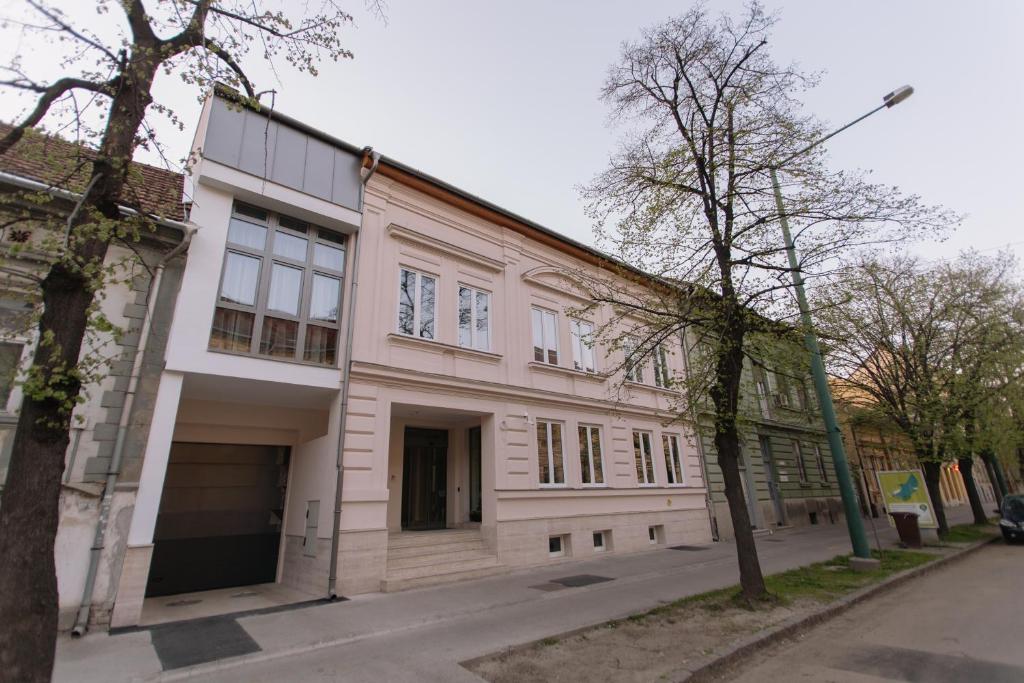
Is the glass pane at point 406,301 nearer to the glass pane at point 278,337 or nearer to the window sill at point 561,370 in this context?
the glass pane at point 278,337

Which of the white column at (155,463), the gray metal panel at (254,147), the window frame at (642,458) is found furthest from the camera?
the window frame at (642,458)

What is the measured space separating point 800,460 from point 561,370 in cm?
1559

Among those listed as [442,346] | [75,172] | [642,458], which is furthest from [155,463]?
[642,458]

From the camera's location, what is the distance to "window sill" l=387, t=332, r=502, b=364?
11.3m

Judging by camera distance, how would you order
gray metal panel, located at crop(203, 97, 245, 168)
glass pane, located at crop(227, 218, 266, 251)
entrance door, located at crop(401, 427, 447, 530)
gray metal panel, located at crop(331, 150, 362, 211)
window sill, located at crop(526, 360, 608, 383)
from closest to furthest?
gray metal panel, located at crop(203, 97, 245, 168)
glass pane, located at crop(227, 218, 266, 251)
gray metal panel, located at crop(331, 150, 362, 211)
entrance door, located at crop(401, 427, 447, 530)
window sill, located at crop(526, 360, 608, 383)

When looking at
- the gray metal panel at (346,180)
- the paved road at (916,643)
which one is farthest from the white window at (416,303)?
the paved road at (916,643)

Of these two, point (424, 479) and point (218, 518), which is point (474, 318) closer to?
point (424, 479)

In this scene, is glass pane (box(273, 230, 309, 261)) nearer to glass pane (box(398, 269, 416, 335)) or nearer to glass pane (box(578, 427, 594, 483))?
glass pane (box(398, 269, 416, 335))

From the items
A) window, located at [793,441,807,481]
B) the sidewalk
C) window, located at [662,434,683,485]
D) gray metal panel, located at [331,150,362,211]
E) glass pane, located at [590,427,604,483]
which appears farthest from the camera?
window, located at [793,441,807,481]

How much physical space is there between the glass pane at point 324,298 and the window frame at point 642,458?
33.6 ft

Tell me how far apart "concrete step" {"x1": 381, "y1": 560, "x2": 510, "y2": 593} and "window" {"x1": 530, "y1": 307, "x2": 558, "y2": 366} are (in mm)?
5870

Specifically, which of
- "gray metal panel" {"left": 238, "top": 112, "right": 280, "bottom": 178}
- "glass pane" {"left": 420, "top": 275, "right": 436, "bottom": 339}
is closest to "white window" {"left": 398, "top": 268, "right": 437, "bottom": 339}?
"glass pane" {"left": 420, "top": 275, "right": 436, "bottom": 339}

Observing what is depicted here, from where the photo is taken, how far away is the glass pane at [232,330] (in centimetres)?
928

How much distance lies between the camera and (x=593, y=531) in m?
13.5
